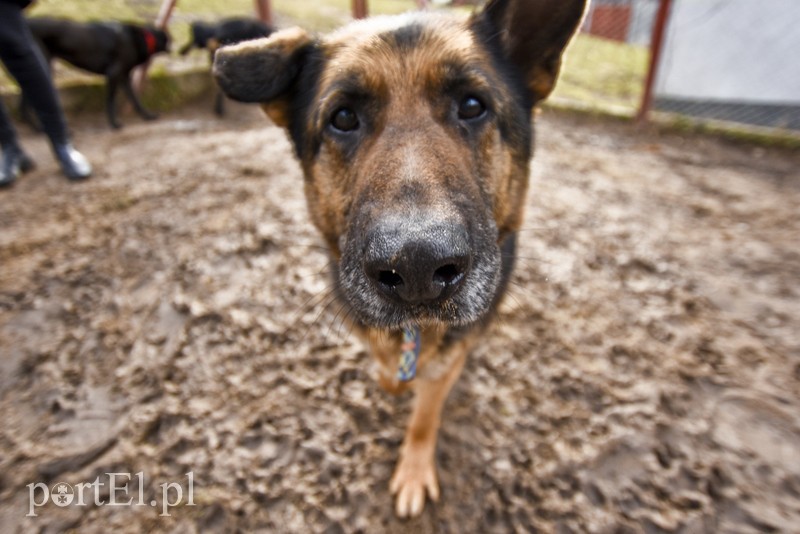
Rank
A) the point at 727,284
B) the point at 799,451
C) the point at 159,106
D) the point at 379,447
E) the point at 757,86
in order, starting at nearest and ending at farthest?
the point at 799,451 < the point at 379,447 < the point at 727,284 < the point at 757,86 < the point at 159,106

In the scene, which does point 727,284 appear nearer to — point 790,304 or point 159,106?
point 790,304

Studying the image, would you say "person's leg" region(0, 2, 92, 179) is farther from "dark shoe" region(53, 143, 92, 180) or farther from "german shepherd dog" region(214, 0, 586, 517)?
"german shepherd dog" region(214, 0, 586, 517)

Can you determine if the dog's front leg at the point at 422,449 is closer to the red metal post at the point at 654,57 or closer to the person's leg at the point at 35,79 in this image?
the person's leg at the point at 35,79

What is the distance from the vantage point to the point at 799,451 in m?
2.26

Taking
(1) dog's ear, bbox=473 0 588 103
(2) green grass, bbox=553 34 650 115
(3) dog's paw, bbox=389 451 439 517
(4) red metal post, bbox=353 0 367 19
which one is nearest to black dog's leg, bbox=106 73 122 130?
(4) red metal post, bbox=353 0 367 19

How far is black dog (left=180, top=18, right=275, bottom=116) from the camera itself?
6445 mm

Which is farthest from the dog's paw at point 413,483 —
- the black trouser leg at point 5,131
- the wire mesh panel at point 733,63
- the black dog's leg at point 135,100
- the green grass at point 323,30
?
the wire mesh panel at point 733,63

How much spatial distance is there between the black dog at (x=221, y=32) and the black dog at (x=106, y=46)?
53 centimetres

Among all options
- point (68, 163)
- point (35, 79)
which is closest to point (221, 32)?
point (35, 79)

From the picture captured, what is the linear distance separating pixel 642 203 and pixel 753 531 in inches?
131

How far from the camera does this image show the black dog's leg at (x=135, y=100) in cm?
641

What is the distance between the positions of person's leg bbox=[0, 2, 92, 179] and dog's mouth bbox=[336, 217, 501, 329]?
4371mm

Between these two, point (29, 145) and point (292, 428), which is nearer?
point (292, 428)

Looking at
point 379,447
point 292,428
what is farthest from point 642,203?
point 292,428
